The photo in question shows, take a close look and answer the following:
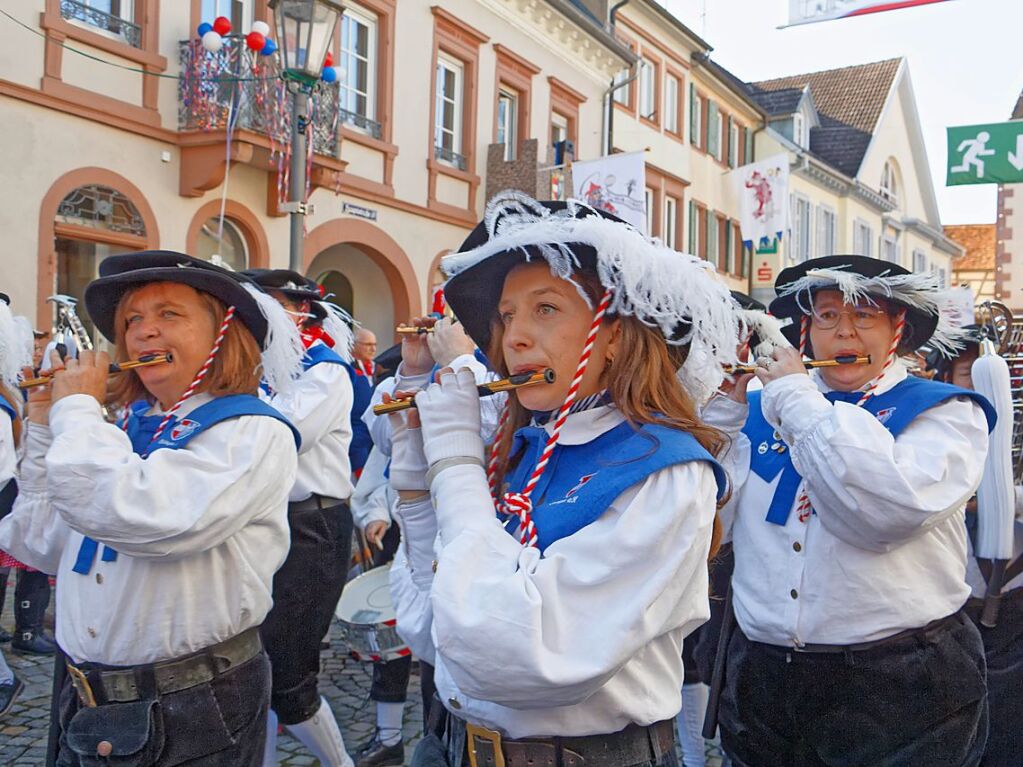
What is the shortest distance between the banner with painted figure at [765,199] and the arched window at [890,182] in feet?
39.5

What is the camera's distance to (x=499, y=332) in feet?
7.77

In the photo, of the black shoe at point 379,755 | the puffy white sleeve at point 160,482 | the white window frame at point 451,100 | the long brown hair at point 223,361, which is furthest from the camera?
the white window frame at point 451,100

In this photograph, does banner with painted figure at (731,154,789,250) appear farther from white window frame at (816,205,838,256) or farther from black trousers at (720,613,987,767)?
black trousers at (720,613,987,767)

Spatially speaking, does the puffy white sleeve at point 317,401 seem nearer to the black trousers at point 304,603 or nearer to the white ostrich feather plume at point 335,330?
the black trousers at point 304,603

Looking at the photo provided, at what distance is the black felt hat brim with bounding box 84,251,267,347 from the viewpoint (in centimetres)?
284

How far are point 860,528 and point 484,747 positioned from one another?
126 cm

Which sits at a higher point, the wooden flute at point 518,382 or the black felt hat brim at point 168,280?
the black felt hat brim at point 168,280

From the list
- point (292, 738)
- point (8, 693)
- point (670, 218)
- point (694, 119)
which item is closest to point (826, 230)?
point (694, 119)

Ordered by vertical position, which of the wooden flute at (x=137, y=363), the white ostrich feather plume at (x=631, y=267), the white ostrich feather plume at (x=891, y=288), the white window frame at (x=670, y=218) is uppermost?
the white window frame at (x=670, y=218)

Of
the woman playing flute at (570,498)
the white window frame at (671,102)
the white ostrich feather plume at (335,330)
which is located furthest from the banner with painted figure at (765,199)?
the woman playing flute at (570,498)

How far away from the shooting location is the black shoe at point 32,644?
6.04 m

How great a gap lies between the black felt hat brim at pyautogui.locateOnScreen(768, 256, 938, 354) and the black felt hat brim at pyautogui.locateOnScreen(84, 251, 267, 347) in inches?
69.8

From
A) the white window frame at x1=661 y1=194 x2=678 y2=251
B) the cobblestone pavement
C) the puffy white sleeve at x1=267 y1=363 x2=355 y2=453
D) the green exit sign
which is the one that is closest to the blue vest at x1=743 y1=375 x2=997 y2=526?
the puffy white sleeve at x1=267 y1=363 x2=355 y2=453

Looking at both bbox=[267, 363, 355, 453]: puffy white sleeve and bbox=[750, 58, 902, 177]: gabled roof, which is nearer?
bbox=[267, 363, 355, 453]: puffy white sleeve
